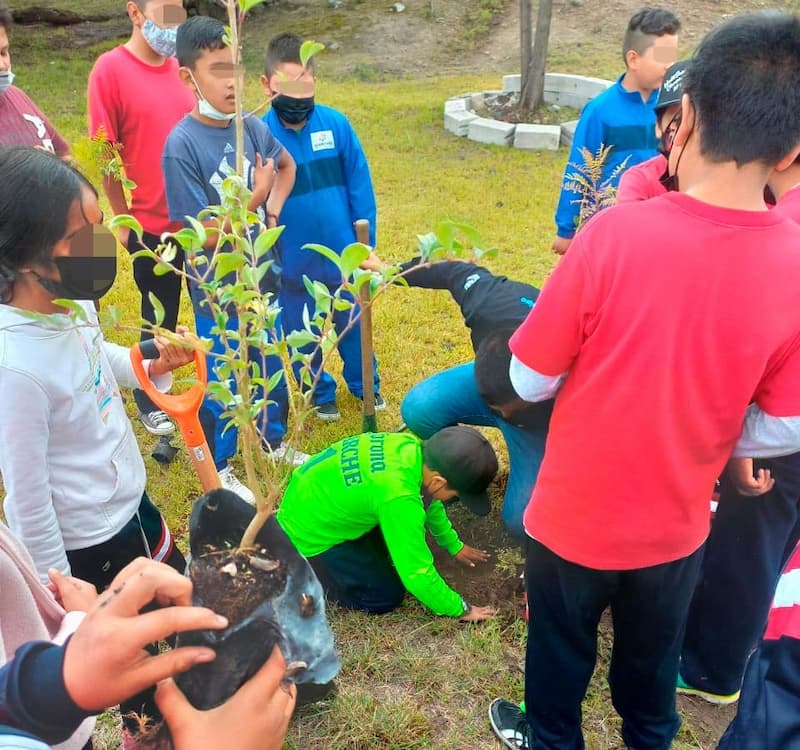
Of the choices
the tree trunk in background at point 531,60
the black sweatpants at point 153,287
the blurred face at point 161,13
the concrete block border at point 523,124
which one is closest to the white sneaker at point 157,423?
the black sweatpants at point 153,287

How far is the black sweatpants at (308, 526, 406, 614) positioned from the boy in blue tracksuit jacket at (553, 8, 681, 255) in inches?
68.6

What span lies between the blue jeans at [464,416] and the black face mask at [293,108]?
4.22ft

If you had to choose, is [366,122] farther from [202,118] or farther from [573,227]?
[202,118]

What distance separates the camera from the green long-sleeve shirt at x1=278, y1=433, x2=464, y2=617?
84.0 inches

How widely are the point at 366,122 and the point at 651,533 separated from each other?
761cm

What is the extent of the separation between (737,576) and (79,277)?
5.96 feet

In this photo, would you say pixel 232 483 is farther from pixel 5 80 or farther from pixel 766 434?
pixel 766 434

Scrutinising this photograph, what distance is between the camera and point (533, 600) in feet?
5.35

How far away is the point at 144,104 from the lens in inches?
114

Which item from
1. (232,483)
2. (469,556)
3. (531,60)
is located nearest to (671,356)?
(469,556)

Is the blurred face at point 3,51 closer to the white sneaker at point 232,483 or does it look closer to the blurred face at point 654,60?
the white sneaker at point 232,483

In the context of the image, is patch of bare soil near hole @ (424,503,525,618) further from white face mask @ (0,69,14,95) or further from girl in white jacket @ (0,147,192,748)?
white face mask @ (0,69,14,95)

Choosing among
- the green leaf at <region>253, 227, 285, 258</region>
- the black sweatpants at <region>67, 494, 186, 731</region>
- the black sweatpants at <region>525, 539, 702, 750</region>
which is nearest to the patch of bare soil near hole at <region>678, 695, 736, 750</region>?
the black sweatpants at <region>525, 539, 702, 750</region>

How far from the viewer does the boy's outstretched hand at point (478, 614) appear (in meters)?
2.36
